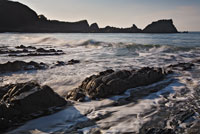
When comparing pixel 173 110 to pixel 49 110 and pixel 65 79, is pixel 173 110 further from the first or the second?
pixel 65 79

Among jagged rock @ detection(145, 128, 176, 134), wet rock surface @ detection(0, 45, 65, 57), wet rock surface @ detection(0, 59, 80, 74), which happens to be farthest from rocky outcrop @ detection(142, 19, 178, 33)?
jagged rock @ detection(145, 128, 176, 134)

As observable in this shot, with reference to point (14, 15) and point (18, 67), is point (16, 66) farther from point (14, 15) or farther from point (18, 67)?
point (14, 15)

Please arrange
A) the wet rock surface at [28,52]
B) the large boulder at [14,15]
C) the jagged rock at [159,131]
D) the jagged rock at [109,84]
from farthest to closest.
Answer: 1. the large boulder at [14,15]
2. the wet rock surface at [28,52]
3. the jagged rock at [109,84]
4. the jagged rock at [159,131]

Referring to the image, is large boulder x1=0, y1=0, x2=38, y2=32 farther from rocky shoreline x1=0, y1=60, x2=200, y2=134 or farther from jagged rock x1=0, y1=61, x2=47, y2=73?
rocky shoreline x1=0, y1=60, x2=200, y2=134

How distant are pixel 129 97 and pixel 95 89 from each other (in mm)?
993

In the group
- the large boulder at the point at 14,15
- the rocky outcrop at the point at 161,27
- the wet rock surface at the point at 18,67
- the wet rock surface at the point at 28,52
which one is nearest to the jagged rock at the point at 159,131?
the wet rock surface at the point at 18,67

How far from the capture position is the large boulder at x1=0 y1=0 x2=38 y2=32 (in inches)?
3971

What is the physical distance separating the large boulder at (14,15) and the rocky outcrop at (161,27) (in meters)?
68.1

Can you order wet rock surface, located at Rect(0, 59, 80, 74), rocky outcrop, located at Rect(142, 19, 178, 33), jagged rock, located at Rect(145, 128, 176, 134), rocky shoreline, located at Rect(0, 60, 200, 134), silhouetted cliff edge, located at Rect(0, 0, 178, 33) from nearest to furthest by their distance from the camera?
jagged rock, located at Rect(145, 128, 176, 134) → rocky shoreline, located at Rect(0, 60, 200, 134) → wet rock surface, located at Rect(0, 59, 80, 74) → silhouetted cliff edge, located at Rect(0, 0, 178, 33) → rocky outcrop, located at Rect(142, 19, 178, 33)

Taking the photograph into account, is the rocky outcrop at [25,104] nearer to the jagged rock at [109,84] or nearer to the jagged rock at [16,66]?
the jagged rock at [109,84]

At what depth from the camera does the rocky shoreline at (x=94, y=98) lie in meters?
4.00

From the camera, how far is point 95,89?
19.3ft

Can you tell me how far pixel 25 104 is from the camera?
14.7ft

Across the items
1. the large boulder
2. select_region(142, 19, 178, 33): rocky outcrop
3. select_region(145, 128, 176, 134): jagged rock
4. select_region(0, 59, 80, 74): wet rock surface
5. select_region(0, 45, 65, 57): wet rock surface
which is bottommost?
select_region(145, 128, 176, 134): jagged rock
